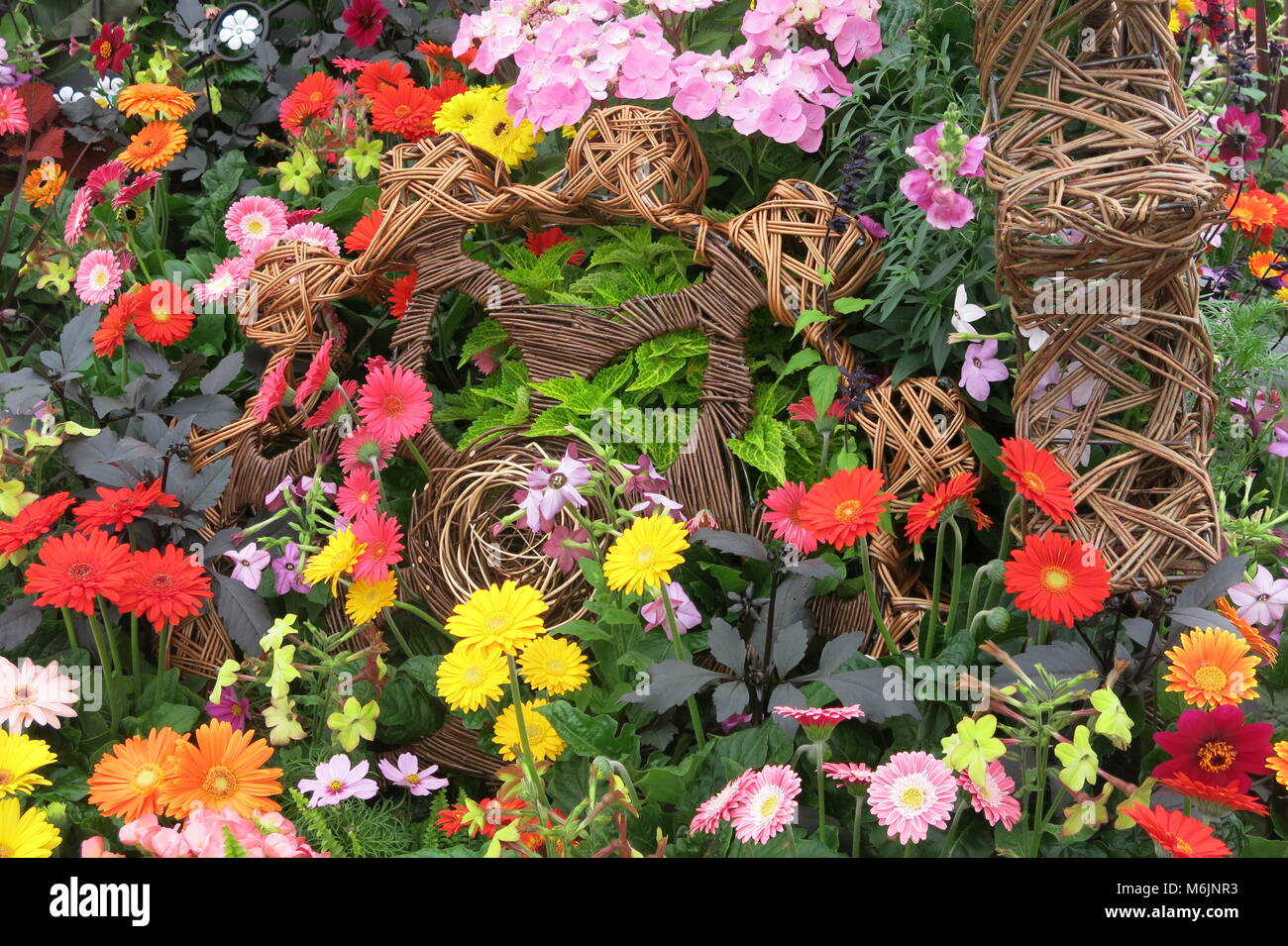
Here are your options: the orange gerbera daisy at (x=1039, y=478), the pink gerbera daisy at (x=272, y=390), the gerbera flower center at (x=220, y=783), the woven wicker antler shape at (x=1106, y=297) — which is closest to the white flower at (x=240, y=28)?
the pink gerbera daisy at (x=272, y=390)

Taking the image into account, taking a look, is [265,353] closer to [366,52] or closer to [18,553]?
[18,553]

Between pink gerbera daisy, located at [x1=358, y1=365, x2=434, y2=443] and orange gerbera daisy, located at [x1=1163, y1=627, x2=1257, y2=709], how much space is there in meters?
1.00

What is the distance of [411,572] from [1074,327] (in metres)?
0.94

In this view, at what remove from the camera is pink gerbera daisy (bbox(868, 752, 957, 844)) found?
1.02 m

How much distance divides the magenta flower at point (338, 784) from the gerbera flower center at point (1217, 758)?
0.90 meters

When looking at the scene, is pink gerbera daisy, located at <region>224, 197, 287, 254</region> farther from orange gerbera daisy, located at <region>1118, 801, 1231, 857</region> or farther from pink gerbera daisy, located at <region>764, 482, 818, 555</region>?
orange gerbera daisy, located at <region>1118, 801, 1231, 857</region>

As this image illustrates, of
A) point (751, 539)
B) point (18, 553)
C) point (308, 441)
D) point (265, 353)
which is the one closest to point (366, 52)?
point (265, 353)

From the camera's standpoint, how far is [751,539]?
1.41 m

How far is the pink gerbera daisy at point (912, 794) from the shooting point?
3.35 ft

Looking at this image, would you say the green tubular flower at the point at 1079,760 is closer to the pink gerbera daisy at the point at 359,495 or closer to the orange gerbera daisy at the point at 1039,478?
the orange gerbera daisy at the point at 1039,478

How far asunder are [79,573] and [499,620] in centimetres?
67

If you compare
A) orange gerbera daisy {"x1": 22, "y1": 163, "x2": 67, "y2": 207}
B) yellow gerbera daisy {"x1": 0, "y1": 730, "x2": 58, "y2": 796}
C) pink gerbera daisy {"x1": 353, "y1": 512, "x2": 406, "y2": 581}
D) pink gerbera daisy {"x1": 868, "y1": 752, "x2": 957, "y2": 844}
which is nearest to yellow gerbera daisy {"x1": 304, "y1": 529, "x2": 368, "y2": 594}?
pink gerbera daisy {"x1": 353, "y1": 512, "x2": 406, "y2": 581}

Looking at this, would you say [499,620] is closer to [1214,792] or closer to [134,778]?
[134,778]

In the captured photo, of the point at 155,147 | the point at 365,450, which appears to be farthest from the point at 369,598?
the point at 155,147
